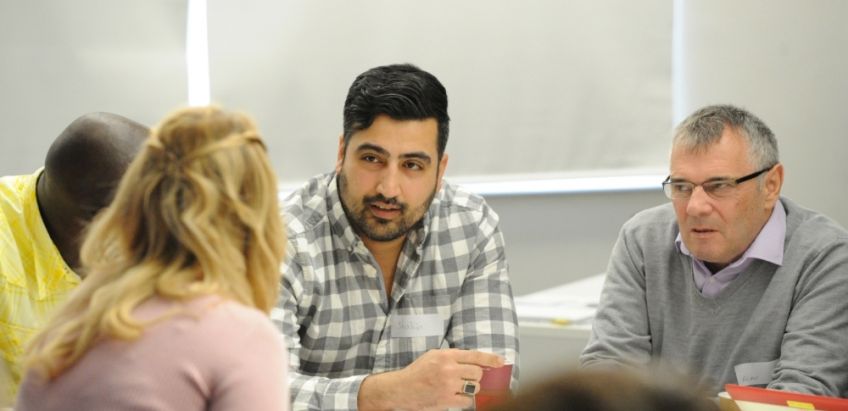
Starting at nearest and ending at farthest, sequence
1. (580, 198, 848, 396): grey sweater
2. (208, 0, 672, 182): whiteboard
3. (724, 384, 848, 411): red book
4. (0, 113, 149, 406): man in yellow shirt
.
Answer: (724, 384, 848, 411): red book → (0, 113, 149, 406): man in yellow shirt → (580, 198, 848, 396): grey sweater → (208, 0, 672, 182): whiteboard

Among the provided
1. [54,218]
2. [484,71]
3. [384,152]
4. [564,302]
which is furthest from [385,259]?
[484,71]

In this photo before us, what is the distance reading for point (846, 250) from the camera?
2.36m

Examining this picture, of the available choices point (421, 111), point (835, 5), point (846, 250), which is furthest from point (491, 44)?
point (846, 250)

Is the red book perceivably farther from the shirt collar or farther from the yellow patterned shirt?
the yellow patterned shirt

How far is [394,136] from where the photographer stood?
245cm

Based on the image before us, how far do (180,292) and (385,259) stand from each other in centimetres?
134

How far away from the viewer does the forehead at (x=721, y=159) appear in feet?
8.04

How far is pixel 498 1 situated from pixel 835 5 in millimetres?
1261

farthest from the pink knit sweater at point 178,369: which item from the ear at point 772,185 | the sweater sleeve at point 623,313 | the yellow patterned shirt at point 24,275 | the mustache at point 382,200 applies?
the ear at point 772,185

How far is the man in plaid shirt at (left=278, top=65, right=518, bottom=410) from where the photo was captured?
242 cm

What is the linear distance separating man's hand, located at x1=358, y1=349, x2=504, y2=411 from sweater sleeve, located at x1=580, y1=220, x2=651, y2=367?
570 millimetres

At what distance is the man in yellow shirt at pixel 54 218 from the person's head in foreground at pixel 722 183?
136 centimetres

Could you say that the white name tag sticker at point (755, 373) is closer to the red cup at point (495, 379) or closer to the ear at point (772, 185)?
the ear at point (772, 185)

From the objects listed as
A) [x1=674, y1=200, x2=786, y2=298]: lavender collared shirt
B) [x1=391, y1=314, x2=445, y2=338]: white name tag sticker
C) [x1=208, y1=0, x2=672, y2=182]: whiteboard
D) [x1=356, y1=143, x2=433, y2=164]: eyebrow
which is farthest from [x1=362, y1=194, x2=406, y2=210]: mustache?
[x1=208, y1=0, x2=672, y2=182]: whiteboard
